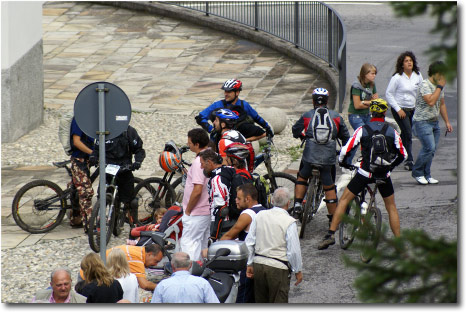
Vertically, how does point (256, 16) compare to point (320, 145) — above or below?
below

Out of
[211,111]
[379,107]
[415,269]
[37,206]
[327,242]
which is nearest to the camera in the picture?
[415,269]

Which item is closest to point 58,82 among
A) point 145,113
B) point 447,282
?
point 145,113

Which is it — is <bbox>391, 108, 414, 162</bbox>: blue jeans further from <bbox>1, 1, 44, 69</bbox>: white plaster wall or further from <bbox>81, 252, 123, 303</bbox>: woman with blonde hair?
<bbox>81, 252, 123, 303</bbox>: woman with blonde hair

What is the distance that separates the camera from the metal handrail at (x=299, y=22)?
17.2 meters

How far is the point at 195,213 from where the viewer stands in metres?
8.48

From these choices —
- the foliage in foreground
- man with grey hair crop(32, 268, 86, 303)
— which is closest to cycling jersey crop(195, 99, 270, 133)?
man with grey hair crop(32, 268, 86, 303)

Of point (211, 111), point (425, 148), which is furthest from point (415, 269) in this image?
point (425, 148)

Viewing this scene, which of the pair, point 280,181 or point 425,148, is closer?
point 280,181

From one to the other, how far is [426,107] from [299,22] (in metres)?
8.12

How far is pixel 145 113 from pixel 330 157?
6.69 meters

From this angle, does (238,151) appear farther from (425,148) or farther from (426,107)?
(426,107)

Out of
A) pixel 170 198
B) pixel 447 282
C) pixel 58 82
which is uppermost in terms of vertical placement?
pixel 447 282

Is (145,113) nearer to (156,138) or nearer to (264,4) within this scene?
(156,138)

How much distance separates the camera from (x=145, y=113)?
614 inches
